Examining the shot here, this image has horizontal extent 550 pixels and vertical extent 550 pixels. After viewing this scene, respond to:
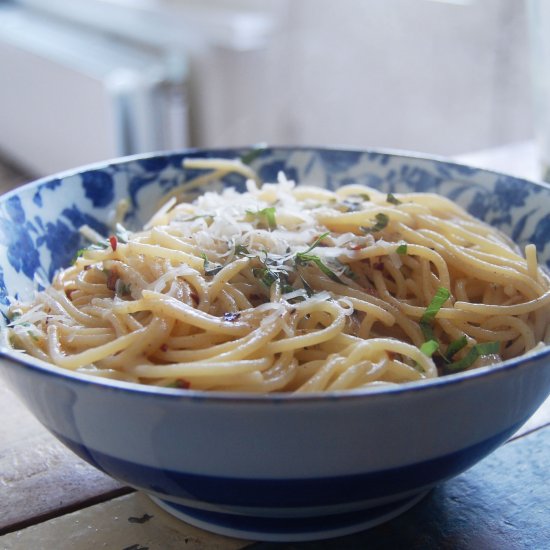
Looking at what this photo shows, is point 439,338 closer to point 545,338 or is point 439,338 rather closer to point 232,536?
point 545,338

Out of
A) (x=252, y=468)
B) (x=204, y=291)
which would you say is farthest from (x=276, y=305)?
(x=252, y=468)

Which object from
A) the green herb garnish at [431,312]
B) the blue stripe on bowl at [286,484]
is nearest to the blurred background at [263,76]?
the green herb garnish at [431,312]

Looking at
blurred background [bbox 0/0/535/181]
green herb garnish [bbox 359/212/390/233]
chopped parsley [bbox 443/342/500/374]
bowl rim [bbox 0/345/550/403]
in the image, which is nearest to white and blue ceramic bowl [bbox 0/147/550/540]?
bowl rim [bbox 0/345/550/403]

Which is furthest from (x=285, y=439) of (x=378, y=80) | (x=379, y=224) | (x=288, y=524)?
(x=378, y=80)

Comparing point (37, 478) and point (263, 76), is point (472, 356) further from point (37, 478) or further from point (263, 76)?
point (263, 76)

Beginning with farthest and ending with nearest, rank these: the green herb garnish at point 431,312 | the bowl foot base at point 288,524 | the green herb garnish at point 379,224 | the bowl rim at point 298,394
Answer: the green herb garnish at point 379,224
the green herb garnish at point 431,312
the bowl foot base at point 288,524
the bowl rim at point 298,394

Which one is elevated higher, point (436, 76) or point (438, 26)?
point (438, 26)

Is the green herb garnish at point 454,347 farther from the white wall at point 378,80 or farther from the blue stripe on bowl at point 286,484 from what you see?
the white wall at point 378,80
